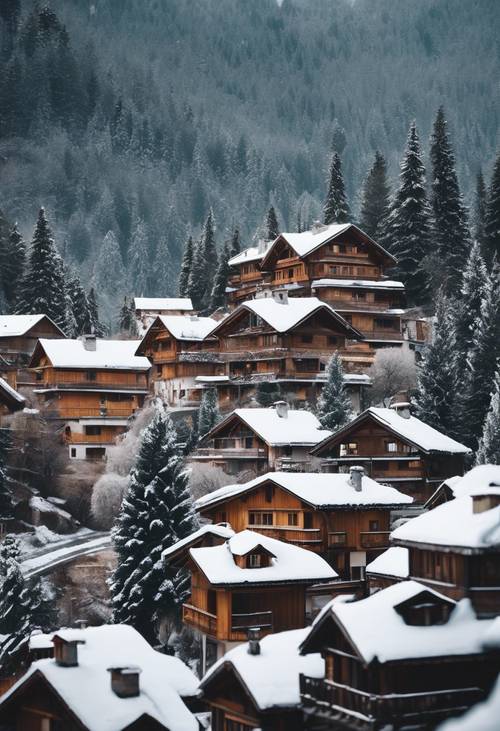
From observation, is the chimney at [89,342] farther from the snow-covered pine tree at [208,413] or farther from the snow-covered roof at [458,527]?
the snow-covered roof at [458,527]

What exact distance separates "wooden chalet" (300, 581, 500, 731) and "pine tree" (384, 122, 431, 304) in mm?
63901

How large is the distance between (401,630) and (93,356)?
211 ft

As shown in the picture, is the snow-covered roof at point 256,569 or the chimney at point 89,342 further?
the chimney at point 89,342

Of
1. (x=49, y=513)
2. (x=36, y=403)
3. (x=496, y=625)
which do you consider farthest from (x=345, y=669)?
(x=36, y=403)

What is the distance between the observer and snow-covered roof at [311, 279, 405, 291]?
93375mm

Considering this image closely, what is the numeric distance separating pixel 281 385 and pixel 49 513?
18.6 metres

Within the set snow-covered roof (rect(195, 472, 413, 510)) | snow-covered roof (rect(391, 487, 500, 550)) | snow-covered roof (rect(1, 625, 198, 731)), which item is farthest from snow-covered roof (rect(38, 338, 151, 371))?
snow-covered roof (rect(391, 487, 500, 550))

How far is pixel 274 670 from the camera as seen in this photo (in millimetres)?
39125

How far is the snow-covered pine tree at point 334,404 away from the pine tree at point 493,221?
24106 mm

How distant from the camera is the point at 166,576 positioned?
6175 centimetres

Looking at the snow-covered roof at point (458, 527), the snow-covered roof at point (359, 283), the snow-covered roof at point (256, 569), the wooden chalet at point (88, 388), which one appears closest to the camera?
the snow-covered roof at point (458, 527)

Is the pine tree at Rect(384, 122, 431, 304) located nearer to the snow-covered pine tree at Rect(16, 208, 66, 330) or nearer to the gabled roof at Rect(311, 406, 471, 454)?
the gabled roof at Rect(311, 406, 471, 454)

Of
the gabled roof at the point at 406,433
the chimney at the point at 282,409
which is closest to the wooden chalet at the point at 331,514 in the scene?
the gabled roof at the point at 406,433

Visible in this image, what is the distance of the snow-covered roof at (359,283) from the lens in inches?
3676
